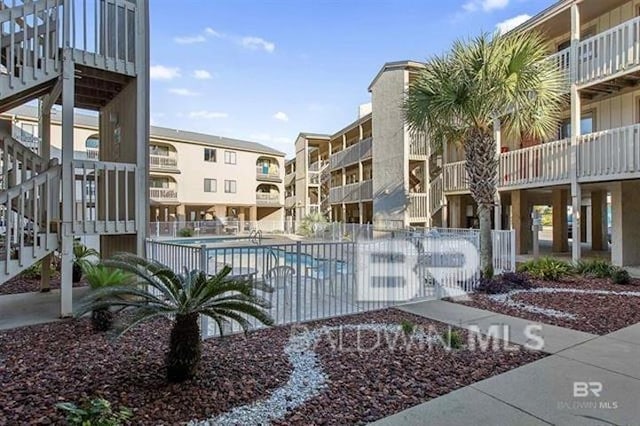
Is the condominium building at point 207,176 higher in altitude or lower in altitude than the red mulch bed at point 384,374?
higher

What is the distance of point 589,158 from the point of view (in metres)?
11.1

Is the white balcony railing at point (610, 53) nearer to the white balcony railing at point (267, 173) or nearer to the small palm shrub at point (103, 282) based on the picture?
the small palm shrub at point (103, 282)

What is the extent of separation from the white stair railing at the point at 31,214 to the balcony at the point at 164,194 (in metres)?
26.7

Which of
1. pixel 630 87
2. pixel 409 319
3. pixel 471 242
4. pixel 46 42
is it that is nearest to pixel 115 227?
pixel 46 42

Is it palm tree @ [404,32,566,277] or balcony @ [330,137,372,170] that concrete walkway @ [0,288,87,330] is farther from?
balcony @ [330,137,372,170]

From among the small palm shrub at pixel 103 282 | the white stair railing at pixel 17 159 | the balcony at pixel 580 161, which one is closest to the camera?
the small palm shrub at pixel 103 282

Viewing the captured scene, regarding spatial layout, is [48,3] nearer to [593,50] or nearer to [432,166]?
[593,50]

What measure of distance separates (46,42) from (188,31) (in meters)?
8.91

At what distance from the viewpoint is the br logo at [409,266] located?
7176 mm

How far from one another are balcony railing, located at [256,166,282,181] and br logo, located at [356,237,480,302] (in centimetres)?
3220

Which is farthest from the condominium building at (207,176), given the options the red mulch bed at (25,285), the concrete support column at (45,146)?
the concrete support column at (45,146)

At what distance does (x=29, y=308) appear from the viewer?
269 inches

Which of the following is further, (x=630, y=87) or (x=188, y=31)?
(x=188, y=31)

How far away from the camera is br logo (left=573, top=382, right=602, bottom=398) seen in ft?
11.7
